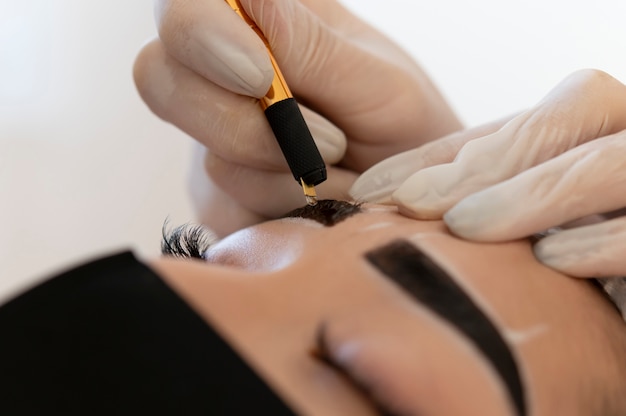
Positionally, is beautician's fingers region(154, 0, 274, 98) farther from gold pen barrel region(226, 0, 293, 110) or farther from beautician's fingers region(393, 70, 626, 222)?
beautician's fingers region(393, 70, 626, 222)

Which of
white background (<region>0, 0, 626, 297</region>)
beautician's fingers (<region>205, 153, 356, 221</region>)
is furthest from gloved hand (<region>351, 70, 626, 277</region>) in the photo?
white background (<region>0, 0, 626, 297</region>)

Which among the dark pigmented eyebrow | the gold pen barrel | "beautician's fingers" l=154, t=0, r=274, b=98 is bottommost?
the dark pigmented eyebrow

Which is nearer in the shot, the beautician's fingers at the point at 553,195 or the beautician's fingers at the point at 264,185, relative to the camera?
the beautician's fingers at the point at 553,195

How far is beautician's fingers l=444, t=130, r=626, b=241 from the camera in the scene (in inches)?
28.3

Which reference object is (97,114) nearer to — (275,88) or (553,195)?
(275,88)

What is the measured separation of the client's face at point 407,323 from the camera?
0.54m

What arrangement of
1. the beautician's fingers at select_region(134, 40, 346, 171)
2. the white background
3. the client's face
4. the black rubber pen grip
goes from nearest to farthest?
the client's face → the black rubber pen grip → the beautician's fingers at select_region(134, 40, 346, 171) → the white background

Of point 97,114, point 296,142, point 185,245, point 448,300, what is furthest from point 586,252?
point 97,114

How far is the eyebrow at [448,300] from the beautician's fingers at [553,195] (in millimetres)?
93

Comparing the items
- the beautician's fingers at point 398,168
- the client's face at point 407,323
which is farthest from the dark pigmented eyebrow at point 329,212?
the beautician's fingers at point 398,168

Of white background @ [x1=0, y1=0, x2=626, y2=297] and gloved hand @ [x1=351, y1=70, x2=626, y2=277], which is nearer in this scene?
gloved hand @ [x1=351, y1=70, x2=626, y2=277]

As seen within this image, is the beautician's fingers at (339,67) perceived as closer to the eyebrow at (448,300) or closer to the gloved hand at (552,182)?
the gloved hand at (552,182)

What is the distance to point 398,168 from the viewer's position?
92cm

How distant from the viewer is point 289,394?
0.51 m
